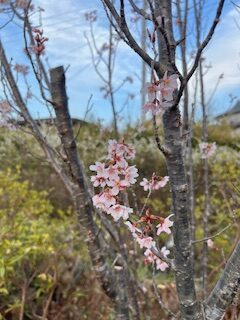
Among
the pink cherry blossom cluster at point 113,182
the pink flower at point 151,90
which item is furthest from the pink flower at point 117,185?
the pink flower at point 151,90

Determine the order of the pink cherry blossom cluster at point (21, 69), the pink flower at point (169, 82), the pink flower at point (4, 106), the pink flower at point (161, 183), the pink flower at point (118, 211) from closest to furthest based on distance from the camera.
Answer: the pink flower at point (169, 82) → the pink flower at point (118, 211) → the pink flower at point (161, 183) → the pink flower at point (4, 106) → the pink cherry blossom cluster at point (21, 69)

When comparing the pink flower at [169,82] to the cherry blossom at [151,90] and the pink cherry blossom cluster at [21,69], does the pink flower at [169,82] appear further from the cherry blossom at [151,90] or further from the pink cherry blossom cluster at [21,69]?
the pink cherry blossom cluster at [21,69]

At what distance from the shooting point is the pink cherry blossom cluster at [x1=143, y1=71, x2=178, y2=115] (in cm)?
124

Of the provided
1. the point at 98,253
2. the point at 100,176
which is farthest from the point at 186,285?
the point at 98,253

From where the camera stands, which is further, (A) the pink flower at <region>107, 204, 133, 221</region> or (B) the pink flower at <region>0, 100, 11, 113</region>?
(B) the pink flower at <region>0, 100, 11, 113</region>

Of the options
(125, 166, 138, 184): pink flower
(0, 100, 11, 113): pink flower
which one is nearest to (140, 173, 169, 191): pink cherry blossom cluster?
(125, 166, 138, 184): pink flower

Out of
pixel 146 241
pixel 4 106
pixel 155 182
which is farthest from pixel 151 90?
pixel 4 106

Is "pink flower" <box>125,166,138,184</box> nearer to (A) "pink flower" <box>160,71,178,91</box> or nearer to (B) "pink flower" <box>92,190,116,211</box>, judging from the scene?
(B) "pink flower" <box>92,190,116,211</box>

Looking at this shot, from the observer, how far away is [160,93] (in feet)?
4.10

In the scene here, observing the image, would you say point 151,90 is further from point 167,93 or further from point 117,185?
point 117,185

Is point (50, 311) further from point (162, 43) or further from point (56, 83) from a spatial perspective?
point (162, 43)

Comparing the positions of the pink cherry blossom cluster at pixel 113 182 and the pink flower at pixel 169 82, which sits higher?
the pink flower at pixel 169 82

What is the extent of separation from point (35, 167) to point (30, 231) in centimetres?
434

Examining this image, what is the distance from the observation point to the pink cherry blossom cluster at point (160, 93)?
4.06 ft
